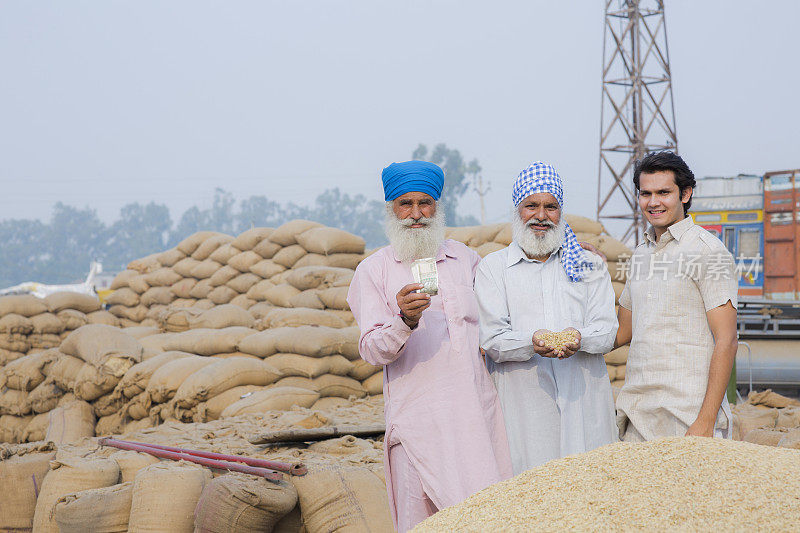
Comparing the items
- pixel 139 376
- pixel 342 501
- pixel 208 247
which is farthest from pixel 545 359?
pixel 208 247

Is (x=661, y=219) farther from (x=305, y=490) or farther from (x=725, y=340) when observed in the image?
(x=305, y=490)

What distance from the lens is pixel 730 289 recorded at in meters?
2.24

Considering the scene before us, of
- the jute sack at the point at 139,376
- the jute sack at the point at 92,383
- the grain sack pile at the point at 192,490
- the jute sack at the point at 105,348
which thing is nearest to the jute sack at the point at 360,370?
the jute sack at the point at 139,376

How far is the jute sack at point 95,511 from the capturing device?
347 centimetres

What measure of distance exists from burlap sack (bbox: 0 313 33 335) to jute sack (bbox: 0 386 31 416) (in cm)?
148

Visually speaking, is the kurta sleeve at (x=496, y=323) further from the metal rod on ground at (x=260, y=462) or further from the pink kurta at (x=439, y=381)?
the metal rod on ground at (x=260, y=462)

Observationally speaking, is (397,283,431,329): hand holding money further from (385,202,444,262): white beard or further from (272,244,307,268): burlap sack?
(272,244,307,268): burlap sack

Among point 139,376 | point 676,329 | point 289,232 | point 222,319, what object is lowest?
point 139,376

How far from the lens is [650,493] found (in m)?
1.65

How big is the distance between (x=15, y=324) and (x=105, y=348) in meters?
2.53

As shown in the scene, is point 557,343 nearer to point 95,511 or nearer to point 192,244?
point 95,511

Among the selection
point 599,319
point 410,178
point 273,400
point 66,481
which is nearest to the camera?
point 599,319

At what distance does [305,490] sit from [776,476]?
2095 mm

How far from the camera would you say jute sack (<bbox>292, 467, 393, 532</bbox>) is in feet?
10.6
